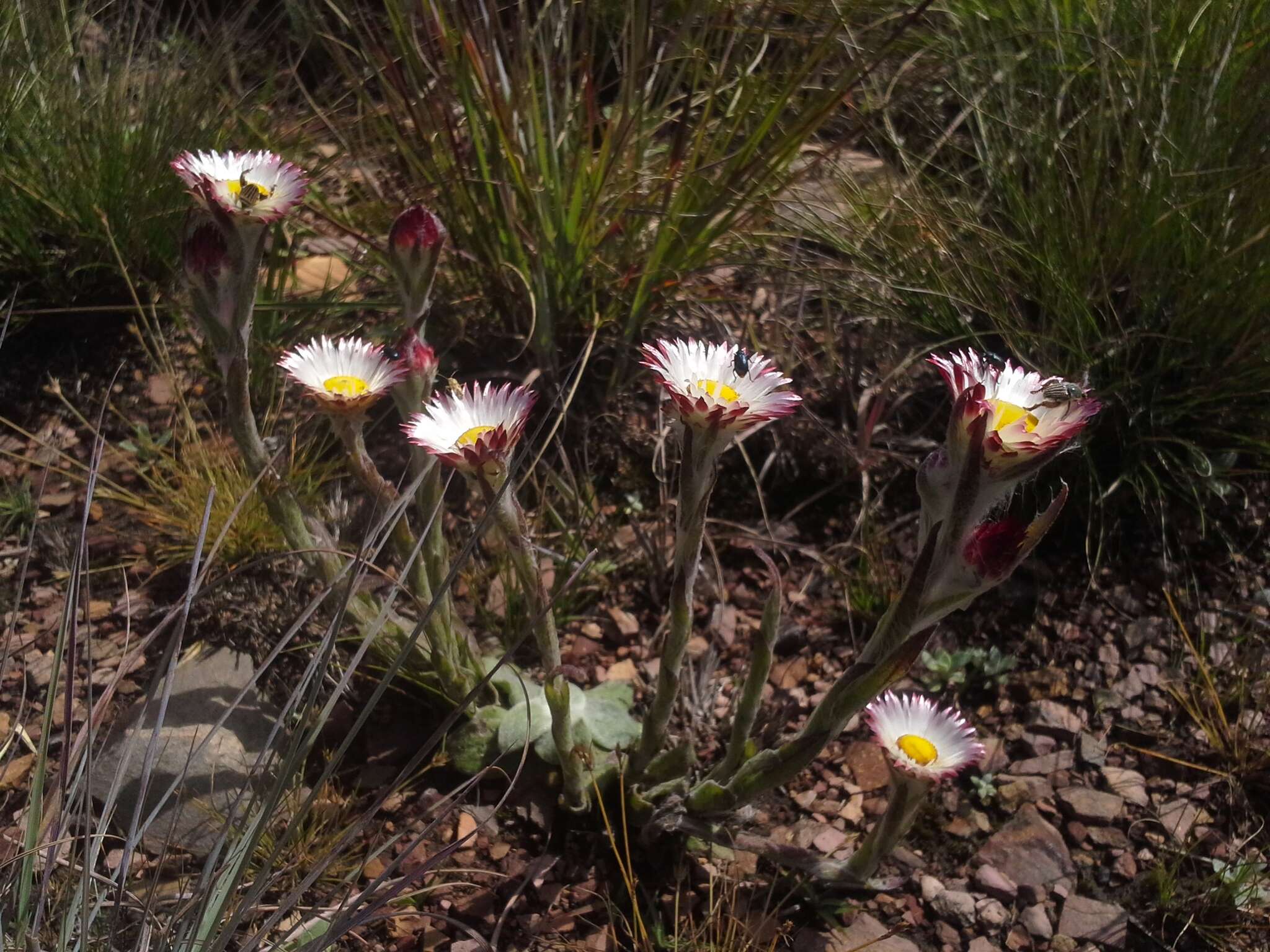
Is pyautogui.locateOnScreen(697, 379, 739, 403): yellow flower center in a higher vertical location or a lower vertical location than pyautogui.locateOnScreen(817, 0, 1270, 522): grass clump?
lower

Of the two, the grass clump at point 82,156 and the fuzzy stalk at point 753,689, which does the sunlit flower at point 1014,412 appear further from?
the grass clump at point 82,156

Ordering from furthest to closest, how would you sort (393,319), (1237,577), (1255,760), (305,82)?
1. (305,82)
2. (393,319)
3. (1237,577)
4. (1255,760)

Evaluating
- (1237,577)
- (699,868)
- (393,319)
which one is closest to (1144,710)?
(1237,577)

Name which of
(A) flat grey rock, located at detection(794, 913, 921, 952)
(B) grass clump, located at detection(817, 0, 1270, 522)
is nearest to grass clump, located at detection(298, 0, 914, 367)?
(B) grass clump, located at detection(817, 0, 1270, 522)

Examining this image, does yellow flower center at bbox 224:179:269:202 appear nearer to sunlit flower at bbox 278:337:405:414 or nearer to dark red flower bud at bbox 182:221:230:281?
dark red flower bud at bbox 182:221:230:281

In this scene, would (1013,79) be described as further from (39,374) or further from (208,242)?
(39,374)

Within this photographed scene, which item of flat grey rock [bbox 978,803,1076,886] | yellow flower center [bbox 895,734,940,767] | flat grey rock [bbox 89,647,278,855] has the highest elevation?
flat grey rock [bbox 978,803,1076,886]
